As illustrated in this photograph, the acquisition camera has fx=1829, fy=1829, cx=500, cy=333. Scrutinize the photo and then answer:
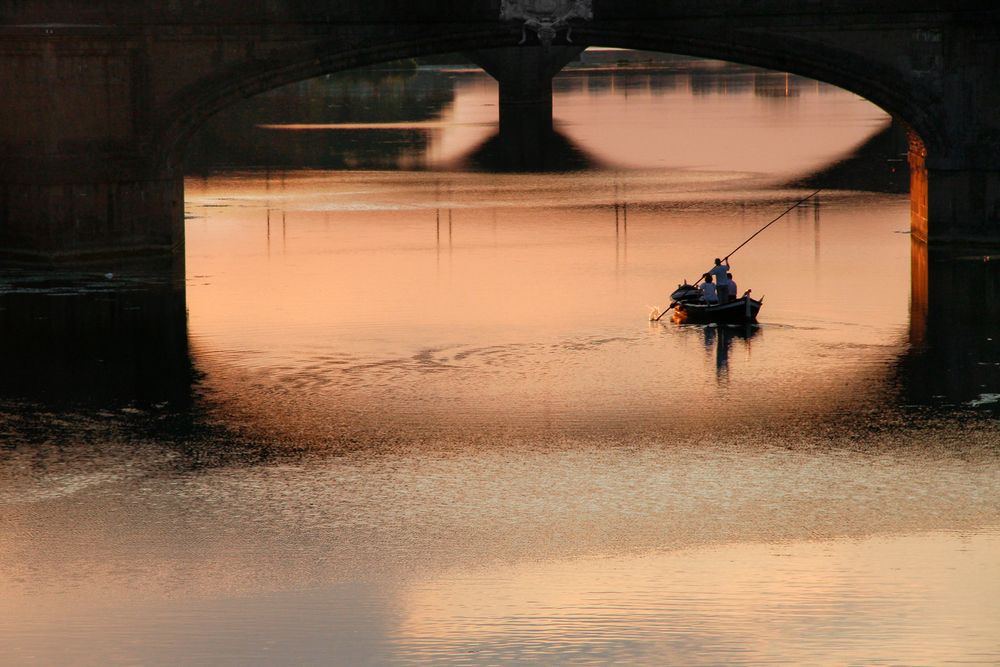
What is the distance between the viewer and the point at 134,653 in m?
18.8

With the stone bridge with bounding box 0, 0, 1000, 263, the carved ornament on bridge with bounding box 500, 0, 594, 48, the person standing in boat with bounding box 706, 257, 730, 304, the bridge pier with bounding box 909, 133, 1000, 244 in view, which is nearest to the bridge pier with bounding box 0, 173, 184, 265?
the stone bridge with bounding box 0, 0, 1000, 263

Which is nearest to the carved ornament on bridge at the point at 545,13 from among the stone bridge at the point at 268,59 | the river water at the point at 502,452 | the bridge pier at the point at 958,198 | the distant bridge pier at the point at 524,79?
the stone bridge at the point at 268,59

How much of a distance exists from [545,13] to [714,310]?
38.3 feet

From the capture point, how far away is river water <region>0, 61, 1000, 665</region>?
64.6ft

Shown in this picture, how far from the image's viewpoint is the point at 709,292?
39.7m

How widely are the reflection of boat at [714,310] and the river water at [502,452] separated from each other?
34 cm

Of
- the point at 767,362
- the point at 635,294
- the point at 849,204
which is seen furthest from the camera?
the point at 849,204

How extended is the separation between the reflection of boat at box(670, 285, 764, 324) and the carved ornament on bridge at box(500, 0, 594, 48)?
414 inches

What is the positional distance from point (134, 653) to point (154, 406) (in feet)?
42.5

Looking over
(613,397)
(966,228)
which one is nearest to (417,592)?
(613,397)

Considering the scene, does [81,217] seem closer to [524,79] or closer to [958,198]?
[958,198]

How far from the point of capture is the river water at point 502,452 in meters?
19.7

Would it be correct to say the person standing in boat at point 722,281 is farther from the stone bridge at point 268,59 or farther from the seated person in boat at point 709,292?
the stone bridge at point 268,59

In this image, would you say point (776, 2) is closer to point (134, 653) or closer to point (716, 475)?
point (716, 475)
